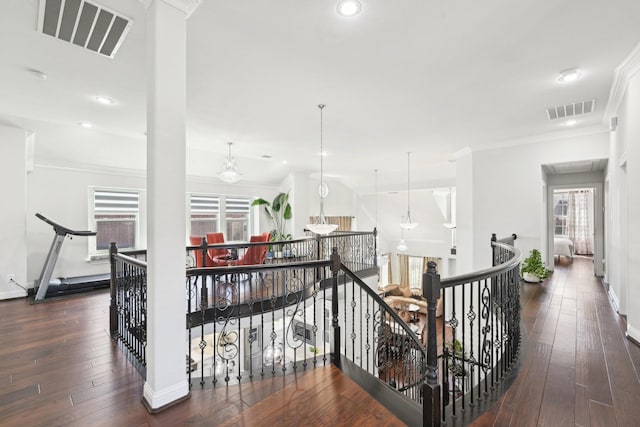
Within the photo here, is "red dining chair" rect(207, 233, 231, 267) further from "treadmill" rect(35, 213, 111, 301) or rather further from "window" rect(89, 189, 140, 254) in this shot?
"treadmill" rect(35, 213, 111, 301)

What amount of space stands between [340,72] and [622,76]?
3.18m

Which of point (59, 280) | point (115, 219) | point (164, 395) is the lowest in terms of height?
point (164, 395)

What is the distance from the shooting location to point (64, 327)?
12.2ft

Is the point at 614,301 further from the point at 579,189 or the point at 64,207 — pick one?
the point at 64,207

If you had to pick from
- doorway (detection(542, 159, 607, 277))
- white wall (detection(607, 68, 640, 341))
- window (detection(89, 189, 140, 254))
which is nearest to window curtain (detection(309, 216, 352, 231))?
window (detection(89, 189, 140, 254))

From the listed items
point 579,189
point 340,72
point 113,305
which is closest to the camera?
point 340,72

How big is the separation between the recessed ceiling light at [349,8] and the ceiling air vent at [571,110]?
379 cm

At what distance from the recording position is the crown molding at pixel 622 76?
2.88m

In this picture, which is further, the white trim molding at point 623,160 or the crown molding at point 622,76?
the white trim molding at point 623,160

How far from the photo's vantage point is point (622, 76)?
10.5ft

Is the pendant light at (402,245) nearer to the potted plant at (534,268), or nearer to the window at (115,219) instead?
the potted plant at (534,268)

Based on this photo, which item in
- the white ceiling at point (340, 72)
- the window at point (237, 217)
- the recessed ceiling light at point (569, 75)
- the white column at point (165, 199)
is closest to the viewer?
the white column at point (165, 199)

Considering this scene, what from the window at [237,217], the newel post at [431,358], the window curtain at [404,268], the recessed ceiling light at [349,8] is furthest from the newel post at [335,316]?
the window curtain at [404,268]

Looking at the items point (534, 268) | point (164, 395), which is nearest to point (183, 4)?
point (164, 395)
